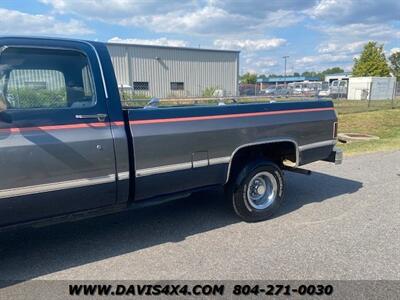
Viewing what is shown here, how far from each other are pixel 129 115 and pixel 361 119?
49.6 ft

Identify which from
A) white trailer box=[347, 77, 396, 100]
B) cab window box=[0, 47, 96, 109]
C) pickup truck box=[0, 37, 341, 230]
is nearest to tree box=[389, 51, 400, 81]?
white trailer box=[347, 77, 396, 100]

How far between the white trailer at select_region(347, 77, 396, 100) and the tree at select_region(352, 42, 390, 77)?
20.0 feet

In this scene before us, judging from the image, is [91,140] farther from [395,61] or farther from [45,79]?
[395,61]

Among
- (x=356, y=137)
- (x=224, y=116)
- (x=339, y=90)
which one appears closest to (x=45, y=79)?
(x=224, y=116)

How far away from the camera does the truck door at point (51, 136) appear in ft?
10.3

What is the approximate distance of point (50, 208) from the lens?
341 cm

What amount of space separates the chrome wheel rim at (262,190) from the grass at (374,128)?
5034 mm

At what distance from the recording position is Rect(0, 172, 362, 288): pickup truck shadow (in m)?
3.78

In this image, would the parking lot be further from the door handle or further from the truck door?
the door handle

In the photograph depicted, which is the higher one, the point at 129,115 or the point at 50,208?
the point at 129,115

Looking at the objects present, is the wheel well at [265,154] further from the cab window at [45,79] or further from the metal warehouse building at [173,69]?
the metal warehouse building at [173,69]

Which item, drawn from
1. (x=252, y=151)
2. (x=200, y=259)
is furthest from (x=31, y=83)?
(x=252, y=151)

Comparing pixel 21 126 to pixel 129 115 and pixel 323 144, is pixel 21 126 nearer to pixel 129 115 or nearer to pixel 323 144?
pixel 129 115

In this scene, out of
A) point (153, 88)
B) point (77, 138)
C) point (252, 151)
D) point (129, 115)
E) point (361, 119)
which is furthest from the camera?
point (153, 88)
